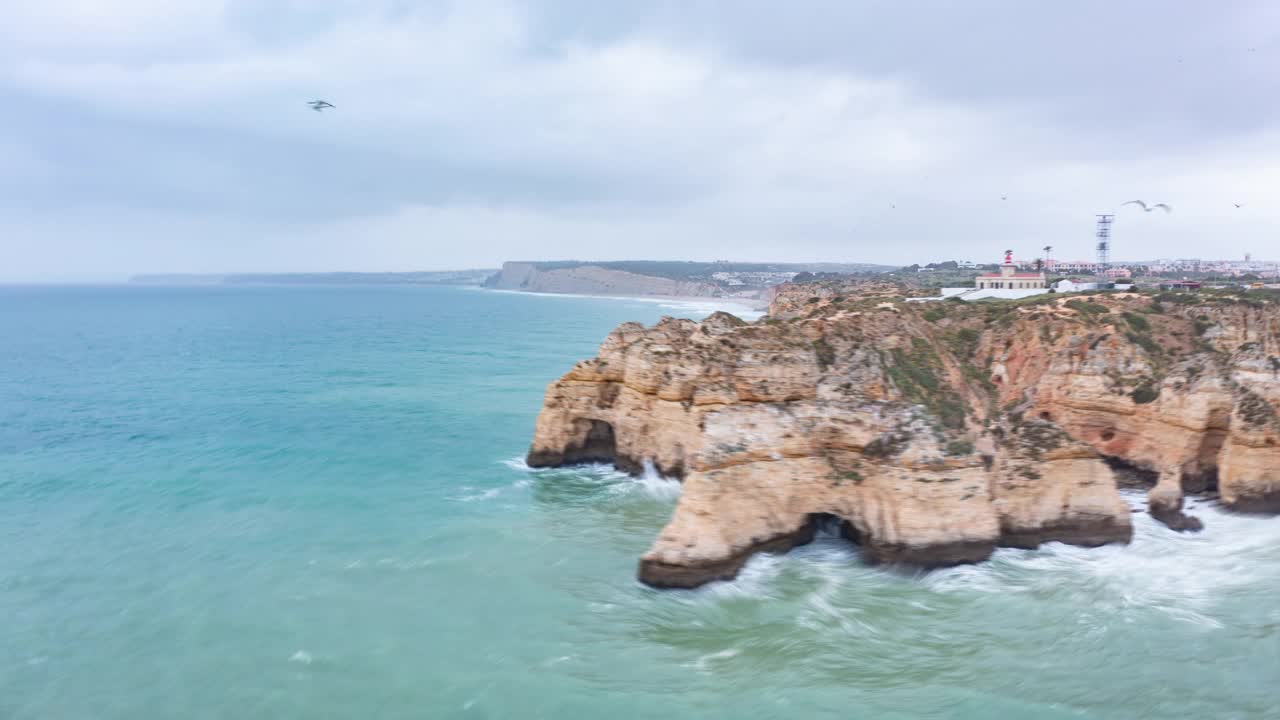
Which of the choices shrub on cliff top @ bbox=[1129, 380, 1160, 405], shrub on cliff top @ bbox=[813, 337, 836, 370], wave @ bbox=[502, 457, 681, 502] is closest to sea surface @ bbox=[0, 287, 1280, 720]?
wave @ bbox=[502, 457, 681, 502]

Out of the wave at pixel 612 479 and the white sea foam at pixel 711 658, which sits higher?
the wave at pixel 612 479

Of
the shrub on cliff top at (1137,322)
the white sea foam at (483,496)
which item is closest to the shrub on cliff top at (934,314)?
the shrub on cliff top at (1137,322)

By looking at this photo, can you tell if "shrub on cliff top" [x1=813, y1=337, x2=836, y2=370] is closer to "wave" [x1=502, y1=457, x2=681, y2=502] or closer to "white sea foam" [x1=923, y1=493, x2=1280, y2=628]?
"white sea foam" [x1=923, y1=493, x2=1280, y2=628]

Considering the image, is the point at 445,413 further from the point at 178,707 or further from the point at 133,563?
the point at 178,707

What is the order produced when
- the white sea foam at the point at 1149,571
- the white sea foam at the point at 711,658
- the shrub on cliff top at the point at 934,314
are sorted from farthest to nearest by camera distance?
the shrub on cliff top at the point at 934,314 → the white sea foam at the point at 1149,571 → the white sea foam at the point at 711,658

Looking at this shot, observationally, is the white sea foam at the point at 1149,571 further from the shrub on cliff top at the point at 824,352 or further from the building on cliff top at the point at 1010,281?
the building on cliff top at the point at 1010,281

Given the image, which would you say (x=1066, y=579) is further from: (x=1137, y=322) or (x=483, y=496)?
(x=483, y=496)

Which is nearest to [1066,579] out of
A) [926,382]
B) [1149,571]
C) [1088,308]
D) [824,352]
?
[1149,571]
